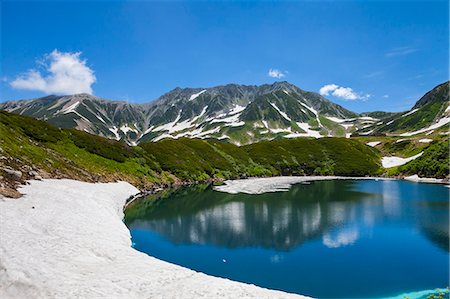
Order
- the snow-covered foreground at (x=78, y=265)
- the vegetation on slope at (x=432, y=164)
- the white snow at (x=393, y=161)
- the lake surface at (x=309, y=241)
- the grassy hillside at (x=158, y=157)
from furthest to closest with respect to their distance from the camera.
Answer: the white snow at (x=393, y=161) < the vegetation on slope at (x=432, y=164) < the grassy hillside at (x=158, y=157) < the lake surface at (x=309, y=241) < the snow-covered foreground at (x=78, y=265)

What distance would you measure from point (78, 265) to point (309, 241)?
976 inches

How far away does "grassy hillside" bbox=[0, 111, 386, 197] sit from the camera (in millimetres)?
53938

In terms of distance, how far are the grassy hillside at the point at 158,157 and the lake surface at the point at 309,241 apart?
1609 cm

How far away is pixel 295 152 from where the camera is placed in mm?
143375

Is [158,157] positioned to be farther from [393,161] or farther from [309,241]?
[393,161]

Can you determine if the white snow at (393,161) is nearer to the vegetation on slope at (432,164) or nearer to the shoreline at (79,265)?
the vegetation on slope at (432,164)

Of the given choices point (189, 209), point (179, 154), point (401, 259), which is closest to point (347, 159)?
point (179, 154)

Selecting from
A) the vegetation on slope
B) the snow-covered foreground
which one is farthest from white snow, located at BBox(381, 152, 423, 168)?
the snow-covered foreground

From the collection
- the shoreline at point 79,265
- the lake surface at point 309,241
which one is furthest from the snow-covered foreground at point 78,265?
the lake surface at point 309,241

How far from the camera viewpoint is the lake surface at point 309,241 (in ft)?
A: 80.7

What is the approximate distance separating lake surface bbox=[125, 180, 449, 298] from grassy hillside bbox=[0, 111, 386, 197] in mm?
16085

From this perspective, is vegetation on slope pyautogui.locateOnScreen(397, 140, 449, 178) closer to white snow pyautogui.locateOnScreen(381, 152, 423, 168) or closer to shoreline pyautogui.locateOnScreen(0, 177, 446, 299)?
white snow pyautogui.locateOnScreen(381, 152, 423, 168)

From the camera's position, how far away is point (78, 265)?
20.1m

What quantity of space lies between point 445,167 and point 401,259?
8511 centimetres
